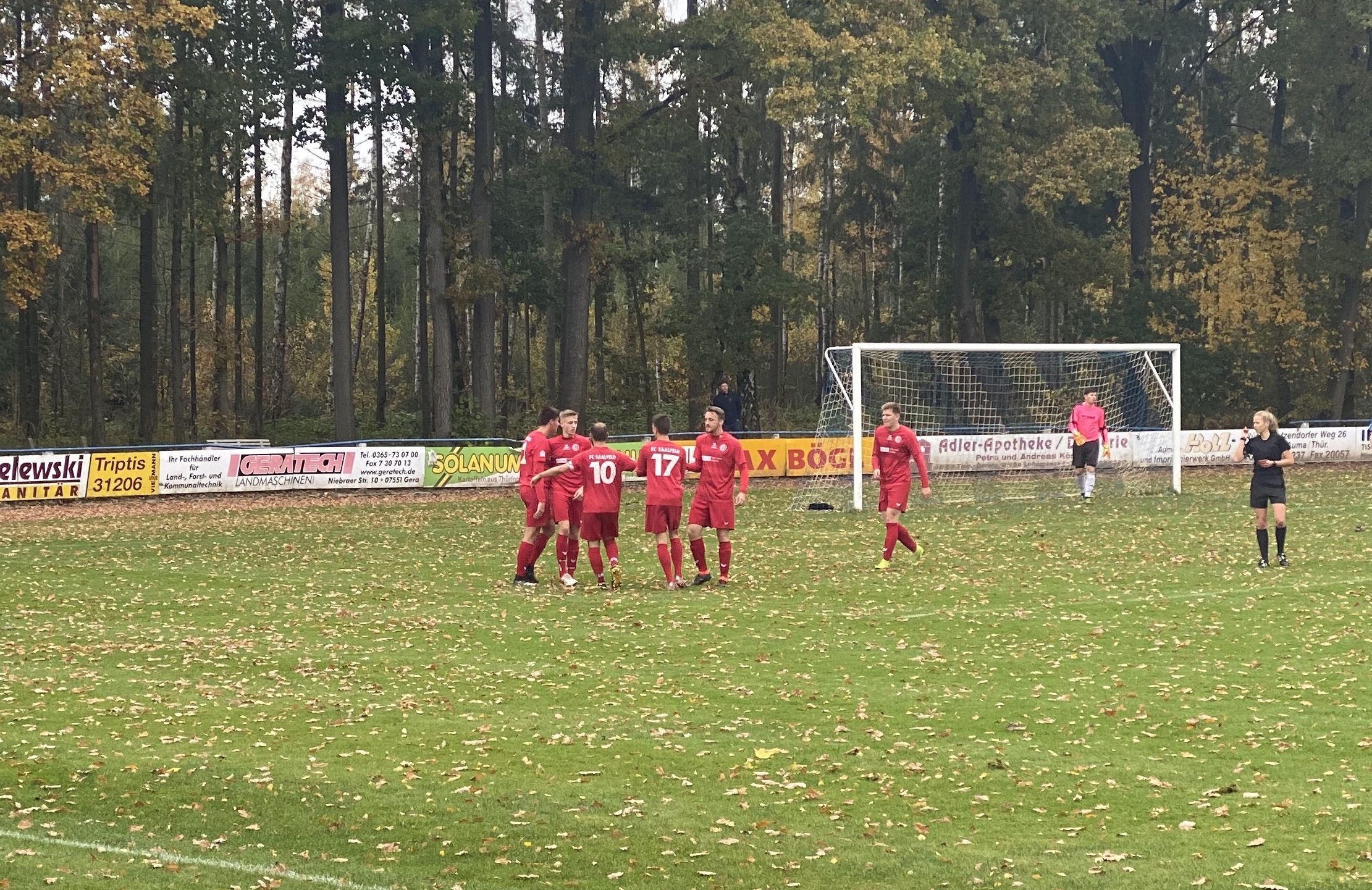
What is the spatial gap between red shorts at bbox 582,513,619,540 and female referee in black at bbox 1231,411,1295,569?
763cm

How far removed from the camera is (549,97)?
2203 inches

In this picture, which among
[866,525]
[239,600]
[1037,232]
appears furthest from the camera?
[1037,232]

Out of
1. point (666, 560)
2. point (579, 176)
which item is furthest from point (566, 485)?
point (579, 176)

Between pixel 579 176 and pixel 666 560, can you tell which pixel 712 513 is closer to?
pixel 666 560

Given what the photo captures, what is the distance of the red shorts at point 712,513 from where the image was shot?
58.7 feet

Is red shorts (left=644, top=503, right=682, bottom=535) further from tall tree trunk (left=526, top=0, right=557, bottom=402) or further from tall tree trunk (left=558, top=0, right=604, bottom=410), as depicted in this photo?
tall tree trunk (left=526, top=0, right=557, bottom=402)

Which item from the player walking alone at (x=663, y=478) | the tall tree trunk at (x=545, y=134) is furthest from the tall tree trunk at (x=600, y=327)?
the player walking alone at (x=663, y=478)

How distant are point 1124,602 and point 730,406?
20849mm

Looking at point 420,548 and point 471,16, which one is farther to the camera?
point 471,16

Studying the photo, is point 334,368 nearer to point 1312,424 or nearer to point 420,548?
point 420,548

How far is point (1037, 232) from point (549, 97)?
18.0 m

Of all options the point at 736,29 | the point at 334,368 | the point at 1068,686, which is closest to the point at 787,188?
the point at 736,29

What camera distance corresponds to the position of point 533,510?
709 inches

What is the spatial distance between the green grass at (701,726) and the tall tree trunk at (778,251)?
31212mm
